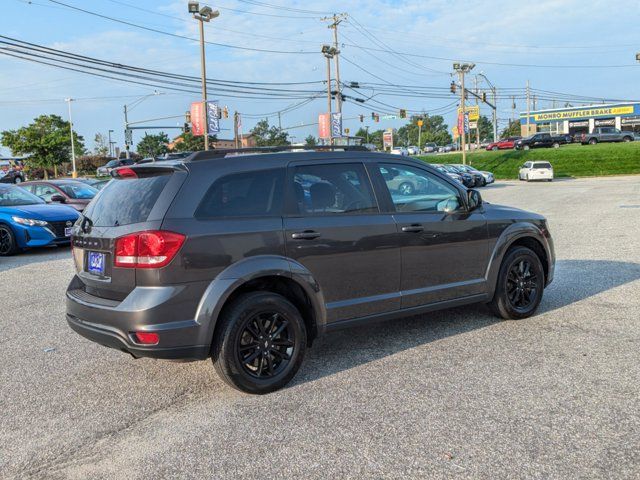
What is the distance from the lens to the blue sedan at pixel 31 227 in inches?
458

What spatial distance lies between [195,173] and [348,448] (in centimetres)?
211

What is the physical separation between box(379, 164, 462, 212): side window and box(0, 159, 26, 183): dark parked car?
47732 millimetres

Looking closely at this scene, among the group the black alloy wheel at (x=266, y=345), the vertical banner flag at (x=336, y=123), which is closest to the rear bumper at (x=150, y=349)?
the black alloy wheel at (x=266, y=345)

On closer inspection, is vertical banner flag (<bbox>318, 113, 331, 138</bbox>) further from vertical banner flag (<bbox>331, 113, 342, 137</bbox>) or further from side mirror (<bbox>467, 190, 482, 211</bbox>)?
side mirror (<bbox>467, 190, 482, 211</bbox>)

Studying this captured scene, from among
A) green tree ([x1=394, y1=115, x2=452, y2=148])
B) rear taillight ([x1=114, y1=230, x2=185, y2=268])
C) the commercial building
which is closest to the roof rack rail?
rear taillight ([x1=114, y1=230, x2=185, y2=268])

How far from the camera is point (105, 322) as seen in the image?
397 centimetres

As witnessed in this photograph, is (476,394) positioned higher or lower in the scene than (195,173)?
lower

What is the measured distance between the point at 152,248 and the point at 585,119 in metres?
86.2

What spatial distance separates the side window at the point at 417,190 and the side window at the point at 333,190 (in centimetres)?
27

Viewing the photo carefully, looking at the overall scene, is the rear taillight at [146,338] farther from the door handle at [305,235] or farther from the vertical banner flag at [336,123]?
the vertical banner flag at [336,123]

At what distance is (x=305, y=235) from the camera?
4.28 meters

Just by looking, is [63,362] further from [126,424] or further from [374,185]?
[374,185]

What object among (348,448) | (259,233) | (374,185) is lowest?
(348,448)

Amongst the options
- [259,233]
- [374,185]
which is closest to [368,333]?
[374,185]
